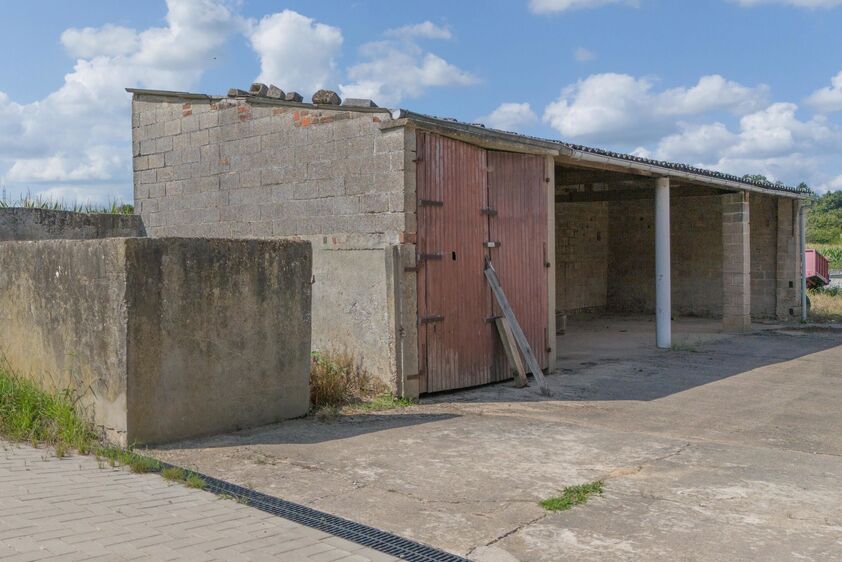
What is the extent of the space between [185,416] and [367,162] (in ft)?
11.4

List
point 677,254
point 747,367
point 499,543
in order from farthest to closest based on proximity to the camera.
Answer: point 677,254 → point 747,367 → point 499,543

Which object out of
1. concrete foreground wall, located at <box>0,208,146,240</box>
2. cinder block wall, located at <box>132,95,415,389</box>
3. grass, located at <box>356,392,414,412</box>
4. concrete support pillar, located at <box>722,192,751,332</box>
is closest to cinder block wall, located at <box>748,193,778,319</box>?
concrete support pillar, located at <box>722,192,751,332</box>

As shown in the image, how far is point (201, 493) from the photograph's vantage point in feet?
15.6

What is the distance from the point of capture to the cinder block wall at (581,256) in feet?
60.9

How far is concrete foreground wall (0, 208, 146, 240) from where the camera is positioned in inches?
371

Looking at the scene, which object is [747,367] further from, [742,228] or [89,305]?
[89,305]

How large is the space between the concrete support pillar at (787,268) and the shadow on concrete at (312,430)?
43.7ft

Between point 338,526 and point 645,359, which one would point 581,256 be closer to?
point 645,359

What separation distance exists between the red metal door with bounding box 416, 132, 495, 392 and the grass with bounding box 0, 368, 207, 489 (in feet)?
11.7

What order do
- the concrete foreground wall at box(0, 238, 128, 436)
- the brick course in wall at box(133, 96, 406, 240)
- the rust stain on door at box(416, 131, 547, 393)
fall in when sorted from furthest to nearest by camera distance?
the rust stain on door at box(416, 131, 547, 393) → the brick course in wall at box(133, 96, 406, 240) → the concrete foreground wall at box(0, 238, 128, 436)

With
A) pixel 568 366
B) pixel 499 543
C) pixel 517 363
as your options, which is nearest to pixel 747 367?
pixel 568 366

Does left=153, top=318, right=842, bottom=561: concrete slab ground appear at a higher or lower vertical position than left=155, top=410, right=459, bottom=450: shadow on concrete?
lower

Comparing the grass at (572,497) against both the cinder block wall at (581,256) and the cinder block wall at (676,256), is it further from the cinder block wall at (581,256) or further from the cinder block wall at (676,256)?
the cinder block wall at (676,256)

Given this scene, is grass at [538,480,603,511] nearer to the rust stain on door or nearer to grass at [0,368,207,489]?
grass at [0,368,207,489]
